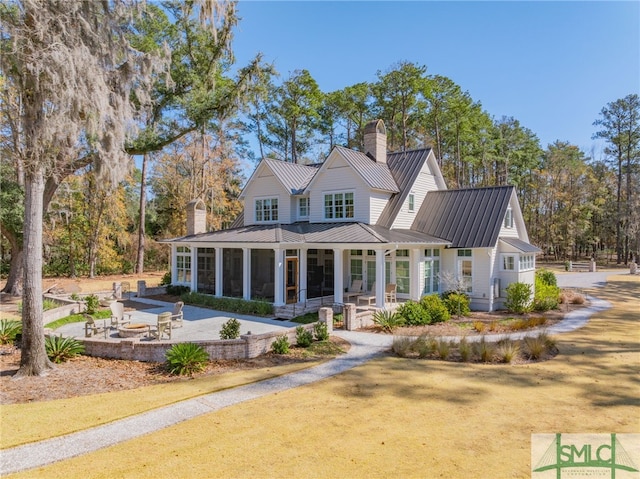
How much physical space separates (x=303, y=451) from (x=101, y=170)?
920cm

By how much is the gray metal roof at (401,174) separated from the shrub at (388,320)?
225 inches

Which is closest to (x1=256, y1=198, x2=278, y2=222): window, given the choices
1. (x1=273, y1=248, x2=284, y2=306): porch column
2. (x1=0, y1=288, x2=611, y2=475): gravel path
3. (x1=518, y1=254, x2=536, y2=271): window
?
(x1=273, y1=248, x2=284, y2=306): porch column

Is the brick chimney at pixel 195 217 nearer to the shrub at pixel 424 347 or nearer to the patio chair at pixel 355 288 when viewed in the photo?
the patio chair at pixel 355 288

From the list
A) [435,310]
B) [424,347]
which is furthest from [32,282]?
[435,310]

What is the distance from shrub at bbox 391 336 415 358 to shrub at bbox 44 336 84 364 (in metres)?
8.78

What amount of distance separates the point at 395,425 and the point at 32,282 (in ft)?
28.9

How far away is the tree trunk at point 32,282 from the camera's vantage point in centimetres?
970

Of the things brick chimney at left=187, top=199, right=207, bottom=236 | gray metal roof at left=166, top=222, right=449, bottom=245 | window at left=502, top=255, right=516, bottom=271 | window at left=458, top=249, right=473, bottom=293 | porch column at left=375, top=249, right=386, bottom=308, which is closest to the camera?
porch column at left=375, top=249, right=386, bottom=308

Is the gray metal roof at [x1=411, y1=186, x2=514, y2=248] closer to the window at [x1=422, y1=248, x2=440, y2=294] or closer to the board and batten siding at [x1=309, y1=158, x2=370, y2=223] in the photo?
the window at [x1=422, y1=248, x2=440, y2=294]

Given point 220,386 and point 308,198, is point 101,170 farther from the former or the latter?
point 308,198

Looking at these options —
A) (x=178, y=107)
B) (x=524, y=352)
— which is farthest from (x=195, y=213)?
(x=524, y=352)

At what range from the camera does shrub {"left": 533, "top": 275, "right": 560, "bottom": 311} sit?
19266mm

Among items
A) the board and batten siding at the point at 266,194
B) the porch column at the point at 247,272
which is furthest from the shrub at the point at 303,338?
the board and batten siding at the point at 266,194

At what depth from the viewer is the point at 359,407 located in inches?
305
